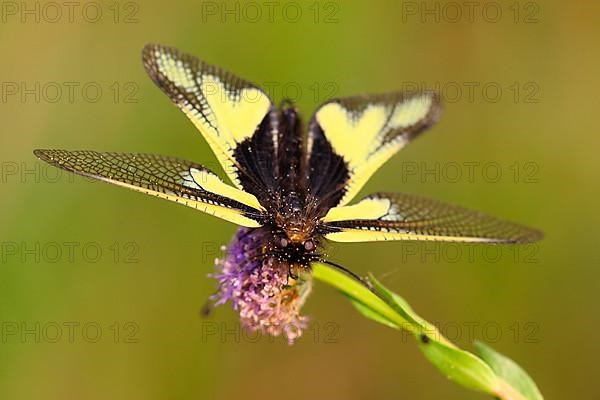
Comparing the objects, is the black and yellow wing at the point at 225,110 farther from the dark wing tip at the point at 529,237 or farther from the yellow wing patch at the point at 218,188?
the dark wing tip at the point at 529,237

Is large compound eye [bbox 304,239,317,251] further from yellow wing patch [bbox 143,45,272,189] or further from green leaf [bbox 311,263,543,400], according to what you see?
yellow wing patch [bbox 143,45,272,189]

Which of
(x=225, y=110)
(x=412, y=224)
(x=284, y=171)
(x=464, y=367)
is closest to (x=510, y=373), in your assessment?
(x=464, y=367)

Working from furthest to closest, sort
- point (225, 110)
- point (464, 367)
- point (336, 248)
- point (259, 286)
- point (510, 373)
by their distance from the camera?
1. point (336, 248)
2. point (225, 110)
3. point (259, 286)
4. point (510, 373)
5. point (464, 367)

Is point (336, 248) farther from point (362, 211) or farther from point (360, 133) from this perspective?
point (362, 211)

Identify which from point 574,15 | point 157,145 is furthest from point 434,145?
→ point 157,145

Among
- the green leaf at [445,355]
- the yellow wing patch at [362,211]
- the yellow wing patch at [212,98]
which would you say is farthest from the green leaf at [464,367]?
the yellow wing patch at [212,98]

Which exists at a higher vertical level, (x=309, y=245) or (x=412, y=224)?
(x=412, y=224)

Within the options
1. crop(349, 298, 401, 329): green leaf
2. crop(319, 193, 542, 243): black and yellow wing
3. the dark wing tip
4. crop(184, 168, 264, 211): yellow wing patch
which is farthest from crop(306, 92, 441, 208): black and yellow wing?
the dark wing tip
